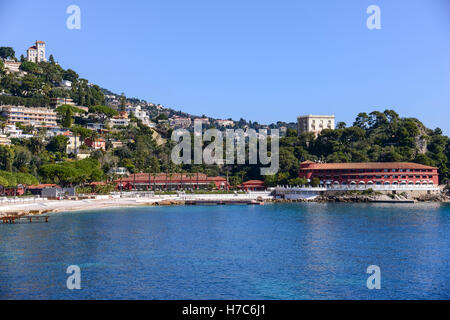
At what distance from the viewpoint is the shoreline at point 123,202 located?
70.1 m

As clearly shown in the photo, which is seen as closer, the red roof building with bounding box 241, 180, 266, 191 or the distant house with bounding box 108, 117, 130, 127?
the red roof building with bounding box 241, 180, 266, 191

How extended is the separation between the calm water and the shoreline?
1109cm

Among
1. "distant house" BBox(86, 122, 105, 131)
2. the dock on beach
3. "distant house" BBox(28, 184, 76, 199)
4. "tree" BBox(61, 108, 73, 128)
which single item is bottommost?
the dock on beach

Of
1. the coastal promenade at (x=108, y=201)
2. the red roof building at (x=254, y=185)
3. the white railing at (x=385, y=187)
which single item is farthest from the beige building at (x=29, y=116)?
the white railing at (x=385, y=187)

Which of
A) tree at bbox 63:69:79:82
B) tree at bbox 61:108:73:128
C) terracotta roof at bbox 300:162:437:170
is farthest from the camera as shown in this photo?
tree at bbox 63:69:79:82

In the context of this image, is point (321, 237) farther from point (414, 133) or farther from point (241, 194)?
point (414, 133)

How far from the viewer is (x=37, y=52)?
636ft

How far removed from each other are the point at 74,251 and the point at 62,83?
143m

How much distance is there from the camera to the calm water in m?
29.2

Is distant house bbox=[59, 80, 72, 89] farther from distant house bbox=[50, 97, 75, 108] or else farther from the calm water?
the calm water

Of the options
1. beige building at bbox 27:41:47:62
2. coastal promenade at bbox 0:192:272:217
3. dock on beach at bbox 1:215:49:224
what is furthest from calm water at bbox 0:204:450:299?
beige building at bbox 27:41:47:62

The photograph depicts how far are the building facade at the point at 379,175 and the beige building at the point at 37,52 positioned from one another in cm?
13120

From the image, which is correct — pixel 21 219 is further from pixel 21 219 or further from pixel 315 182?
pixel 315 182
